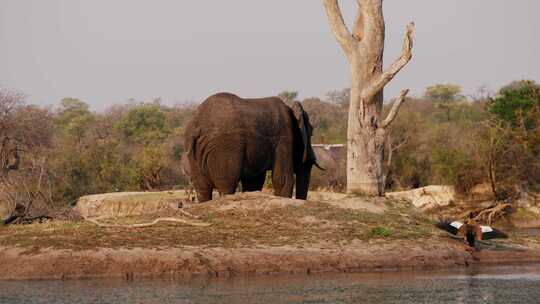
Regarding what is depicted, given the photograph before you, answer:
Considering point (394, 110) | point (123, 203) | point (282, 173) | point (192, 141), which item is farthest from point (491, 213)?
point (192, 141)

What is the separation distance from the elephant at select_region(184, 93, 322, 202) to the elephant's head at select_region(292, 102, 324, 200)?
0.05 meters

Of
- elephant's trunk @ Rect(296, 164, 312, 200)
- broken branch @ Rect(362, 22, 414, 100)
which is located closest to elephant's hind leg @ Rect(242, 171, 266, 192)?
elephant's trunk @ Rect(296, 164, 312, 200)

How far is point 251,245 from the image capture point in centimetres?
2048

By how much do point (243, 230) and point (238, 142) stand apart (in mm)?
2439

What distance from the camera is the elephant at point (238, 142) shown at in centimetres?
2289

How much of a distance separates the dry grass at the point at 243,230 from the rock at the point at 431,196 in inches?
543

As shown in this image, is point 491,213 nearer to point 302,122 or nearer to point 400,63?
point 400,63

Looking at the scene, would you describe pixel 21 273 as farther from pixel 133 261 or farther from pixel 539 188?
pixel 539 188

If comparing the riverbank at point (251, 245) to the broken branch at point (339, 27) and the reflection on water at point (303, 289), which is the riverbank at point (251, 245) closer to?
the reflection on water at point (303, 289)

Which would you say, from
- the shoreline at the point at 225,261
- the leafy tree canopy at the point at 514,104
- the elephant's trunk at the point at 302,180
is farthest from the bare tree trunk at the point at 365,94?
the leafy tree canopy at the point at 514,104

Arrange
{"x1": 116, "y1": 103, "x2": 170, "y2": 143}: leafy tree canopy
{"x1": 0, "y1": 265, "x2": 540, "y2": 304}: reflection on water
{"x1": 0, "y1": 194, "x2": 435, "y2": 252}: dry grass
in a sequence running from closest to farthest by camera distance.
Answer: {"x1": 0, "y1": 265, "x2": 540, "y2": 304}: reflection on water < {"x1": 0, "y1": 194, "x2": 435, "y2": 252}: dry grass < {"x1": 116, "y1": 103, "x2": 170, "y2": 143}: leafy tree canopy

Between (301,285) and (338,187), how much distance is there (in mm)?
24391

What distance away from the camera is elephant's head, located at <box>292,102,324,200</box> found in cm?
2467

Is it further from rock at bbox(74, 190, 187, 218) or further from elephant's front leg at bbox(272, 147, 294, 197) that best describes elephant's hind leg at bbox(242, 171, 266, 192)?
rock at bbox(74, 190, 187, 218)
